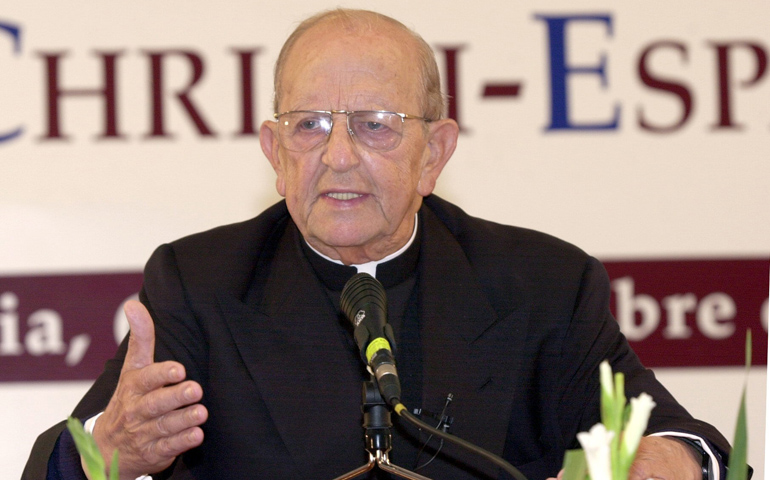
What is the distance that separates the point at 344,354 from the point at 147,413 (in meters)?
0.69

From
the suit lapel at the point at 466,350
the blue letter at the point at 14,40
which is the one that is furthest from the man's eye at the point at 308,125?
the blue letter at the point at 14,40

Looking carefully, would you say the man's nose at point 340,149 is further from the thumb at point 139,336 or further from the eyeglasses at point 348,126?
the thumb at point 139,336

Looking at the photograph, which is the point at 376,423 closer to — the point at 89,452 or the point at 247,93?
the point at 89,452

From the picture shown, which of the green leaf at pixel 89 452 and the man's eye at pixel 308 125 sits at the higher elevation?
the man's eye at pixel 308 125

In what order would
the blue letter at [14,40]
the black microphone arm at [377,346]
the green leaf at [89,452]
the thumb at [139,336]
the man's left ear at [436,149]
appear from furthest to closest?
the blue letter at [14,40] → the man's left ear at [436,149] → the thumb at [139,336] → the black microphone arm at [377,346] → the green leaf at [89,452]

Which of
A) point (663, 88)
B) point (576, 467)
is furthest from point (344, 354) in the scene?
point (663, 88)

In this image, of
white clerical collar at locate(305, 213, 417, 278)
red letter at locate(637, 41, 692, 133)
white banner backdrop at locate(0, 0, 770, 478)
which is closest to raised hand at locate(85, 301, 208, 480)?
white clerical collar at locate(305, 213, 417, 278)

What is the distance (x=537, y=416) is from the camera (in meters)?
2.25

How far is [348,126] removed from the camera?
7.09 feet

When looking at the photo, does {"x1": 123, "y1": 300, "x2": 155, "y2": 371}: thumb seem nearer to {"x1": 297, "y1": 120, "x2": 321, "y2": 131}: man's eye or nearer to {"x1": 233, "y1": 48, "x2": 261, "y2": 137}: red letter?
{"x1": 297, "y1": 120, "x2": 321, "y2": 131}: man's eye

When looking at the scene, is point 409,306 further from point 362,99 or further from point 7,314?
point 7,314

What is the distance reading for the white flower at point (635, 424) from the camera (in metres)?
0.78

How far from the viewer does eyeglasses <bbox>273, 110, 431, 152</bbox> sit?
2.17 m

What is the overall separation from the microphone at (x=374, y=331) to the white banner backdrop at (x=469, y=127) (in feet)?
6.54
